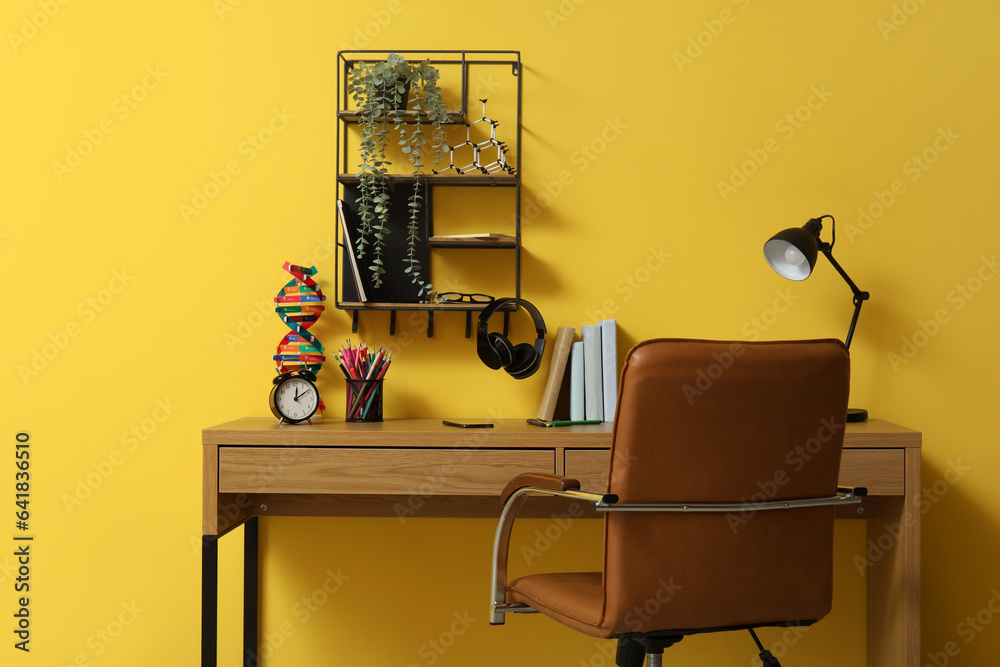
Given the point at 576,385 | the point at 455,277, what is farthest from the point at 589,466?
the point at 455,277

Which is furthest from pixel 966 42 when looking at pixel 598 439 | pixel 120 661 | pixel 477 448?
pixel 120 661

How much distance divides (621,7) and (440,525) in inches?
71.1

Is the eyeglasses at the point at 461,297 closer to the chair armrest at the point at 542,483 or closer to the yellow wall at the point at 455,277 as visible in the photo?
the yellow wall at the point at 455,277

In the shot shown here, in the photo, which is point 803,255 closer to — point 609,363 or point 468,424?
point 609,363

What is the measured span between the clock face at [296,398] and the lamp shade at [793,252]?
1.44 meters

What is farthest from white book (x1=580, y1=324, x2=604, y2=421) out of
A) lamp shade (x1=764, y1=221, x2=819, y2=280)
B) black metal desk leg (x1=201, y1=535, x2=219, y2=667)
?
black metal desk leg (x1=201, y1=535, x2=219, y2=667)

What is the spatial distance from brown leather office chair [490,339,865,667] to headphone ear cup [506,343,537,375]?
83cm

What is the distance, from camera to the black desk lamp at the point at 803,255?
2.21m

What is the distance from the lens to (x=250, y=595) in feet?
8.02

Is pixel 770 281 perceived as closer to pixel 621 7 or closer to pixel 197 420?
pixel 621 7

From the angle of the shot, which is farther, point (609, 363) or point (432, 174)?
point (432, 174)

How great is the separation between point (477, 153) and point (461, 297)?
1.56 ft

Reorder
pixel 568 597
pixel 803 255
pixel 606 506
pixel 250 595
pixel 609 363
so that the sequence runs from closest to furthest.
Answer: pixel 606 506 → pixel 568 597 → pixel 803 255 → pixel 609 363 → pixel 250 595

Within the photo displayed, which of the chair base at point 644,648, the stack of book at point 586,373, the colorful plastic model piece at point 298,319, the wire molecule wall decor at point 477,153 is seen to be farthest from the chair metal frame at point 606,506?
the wire molecule wall decor at point 477,153
